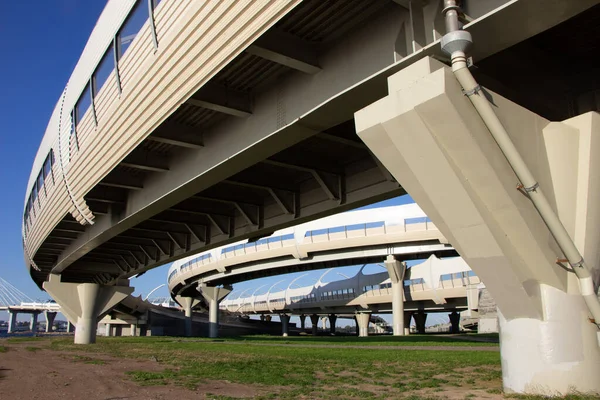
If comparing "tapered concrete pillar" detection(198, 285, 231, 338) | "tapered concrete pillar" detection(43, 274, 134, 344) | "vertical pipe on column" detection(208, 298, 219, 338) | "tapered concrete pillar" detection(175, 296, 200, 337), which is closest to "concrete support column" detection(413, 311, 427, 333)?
"tapered concrete pillar" detection(198, 285, 231, 338)

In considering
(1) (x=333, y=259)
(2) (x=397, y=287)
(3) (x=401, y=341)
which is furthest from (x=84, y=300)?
(2) (x=397, y=287)

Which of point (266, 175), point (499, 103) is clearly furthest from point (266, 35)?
point (266, 175)

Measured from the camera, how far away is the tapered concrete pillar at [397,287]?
43625mm

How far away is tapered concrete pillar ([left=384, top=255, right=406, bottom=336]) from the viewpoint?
43.6 meters

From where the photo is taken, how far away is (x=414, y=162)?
648cm

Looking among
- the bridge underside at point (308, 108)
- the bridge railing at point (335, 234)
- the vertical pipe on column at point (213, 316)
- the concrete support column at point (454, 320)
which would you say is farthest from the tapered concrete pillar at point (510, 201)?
the concrete support column at point (454, 320)

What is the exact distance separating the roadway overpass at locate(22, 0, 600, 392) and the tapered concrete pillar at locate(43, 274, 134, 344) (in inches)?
779

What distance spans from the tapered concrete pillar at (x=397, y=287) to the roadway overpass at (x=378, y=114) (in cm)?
3049

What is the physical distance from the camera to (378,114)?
661 cm

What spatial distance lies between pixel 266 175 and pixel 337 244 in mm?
30475

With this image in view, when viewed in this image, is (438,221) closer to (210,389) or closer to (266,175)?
(210,389)

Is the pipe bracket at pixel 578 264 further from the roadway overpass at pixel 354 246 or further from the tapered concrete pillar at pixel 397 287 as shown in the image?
the tapered concrete pillar at pixel 397 287

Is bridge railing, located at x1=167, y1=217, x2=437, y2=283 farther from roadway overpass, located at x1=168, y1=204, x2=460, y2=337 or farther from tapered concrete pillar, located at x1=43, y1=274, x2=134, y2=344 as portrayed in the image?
tapered concrete pillar, located at x1=43, y1=274, x2=134, y2=344

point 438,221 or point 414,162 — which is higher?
point 414,162
